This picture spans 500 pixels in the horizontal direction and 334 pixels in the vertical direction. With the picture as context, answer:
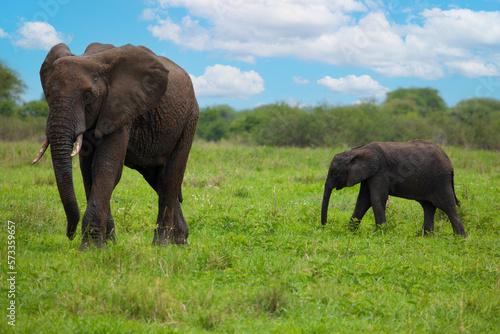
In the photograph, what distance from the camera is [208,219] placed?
8656 millimetres

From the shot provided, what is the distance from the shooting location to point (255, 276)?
5.53 meters

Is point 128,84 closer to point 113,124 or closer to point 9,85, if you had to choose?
point 113,124

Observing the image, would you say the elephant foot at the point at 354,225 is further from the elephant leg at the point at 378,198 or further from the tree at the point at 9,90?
the tree at the point at 9,90

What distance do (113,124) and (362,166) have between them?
171 inches

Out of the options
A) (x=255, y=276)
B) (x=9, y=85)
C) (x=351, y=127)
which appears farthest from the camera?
(x=9, y=85)

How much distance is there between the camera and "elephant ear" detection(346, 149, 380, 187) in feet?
28.0

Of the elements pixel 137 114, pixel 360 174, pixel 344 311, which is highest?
pixel 137 114

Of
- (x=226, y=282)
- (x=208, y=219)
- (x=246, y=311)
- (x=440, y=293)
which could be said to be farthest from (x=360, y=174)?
(x=246, y=311)

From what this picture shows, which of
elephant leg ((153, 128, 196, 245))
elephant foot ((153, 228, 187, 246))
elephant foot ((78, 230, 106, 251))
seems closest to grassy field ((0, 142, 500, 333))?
elephant foot ((78, 230, 106, 251))

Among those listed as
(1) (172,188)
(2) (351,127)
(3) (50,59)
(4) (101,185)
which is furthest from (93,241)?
(2) (351,127)

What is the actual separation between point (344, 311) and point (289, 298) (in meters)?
0.49

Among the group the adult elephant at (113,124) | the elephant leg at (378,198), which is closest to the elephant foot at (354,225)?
the elephant leg at (378,198)

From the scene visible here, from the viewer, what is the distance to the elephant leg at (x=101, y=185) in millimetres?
5668

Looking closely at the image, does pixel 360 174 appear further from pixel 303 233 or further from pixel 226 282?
pixel 226 282
